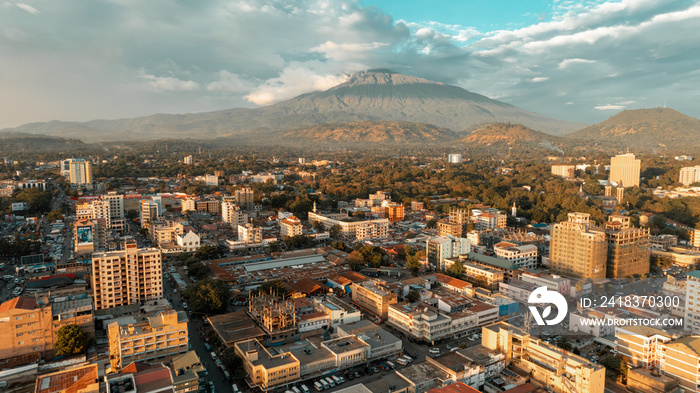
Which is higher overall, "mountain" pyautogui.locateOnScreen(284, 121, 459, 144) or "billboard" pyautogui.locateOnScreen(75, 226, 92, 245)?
"mountain" pyautogui.locateOnScreen(284, 121, 459, 144)

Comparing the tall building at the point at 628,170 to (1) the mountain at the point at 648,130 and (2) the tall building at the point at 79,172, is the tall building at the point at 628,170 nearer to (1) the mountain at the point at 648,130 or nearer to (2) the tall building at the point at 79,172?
(1) the mountain at the point at 648,130

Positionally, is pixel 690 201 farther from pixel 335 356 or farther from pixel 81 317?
pixel 81 317

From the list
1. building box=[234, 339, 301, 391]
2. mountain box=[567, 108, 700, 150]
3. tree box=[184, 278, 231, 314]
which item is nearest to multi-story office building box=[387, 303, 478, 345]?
building box=[234, 339, 301, 391]

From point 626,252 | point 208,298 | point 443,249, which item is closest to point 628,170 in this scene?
point 626,252

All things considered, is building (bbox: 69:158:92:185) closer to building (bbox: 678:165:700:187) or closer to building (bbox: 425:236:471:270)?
building (bbox: 425:236:471:270)

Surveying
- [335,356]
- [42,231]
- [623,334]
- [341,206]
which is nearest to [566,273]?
[623,334]

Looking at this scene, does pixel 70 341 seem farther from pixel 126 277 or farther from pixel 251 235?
pixel 251 235
